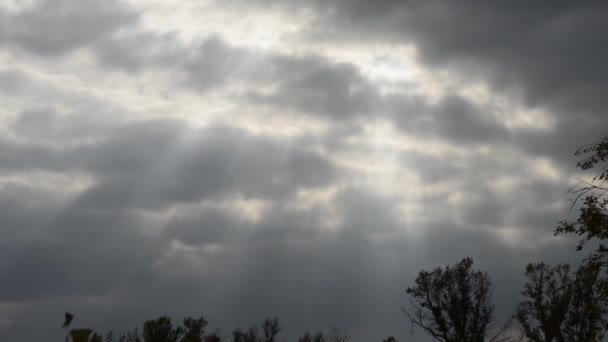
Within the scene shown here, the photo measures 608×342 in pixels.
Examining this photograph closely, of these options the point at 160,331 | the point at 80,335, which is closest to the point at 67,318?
the point at 80,335

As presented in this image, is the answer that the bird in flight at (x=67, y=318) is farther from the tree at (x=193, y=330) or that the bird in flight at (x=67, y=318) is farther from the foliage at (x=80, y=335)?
the tree at (x=193, y=330)

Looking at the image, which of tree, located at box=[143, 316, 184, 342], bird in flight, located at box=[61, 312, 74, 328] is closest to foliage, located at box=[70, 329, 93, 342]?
bird in flight, located at box=[61, 312, 74, 328]

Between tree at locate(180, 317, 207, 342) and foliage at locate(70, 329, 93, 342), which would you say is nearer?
foliage at locate(70, 329, 93, 342)

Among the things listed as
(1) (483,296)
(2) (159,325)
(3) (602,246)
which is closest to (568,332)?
(1) (483,296)

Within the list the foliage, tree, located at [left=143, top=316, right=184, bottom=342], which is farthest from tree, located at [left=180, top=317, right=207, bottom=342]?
the foliage

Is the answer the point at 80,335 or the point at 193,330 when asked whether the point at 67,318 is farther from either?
the point at 193,330

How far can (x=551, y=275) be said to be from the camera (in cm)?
5016

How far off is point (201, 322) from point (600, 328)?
38256 millimetres

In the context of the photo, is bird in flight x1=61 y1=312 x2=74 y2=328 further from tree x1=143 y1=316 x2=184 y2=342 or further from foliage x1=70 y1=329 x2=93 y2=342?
tree x1=143 y1=316 x2=184 y2=342

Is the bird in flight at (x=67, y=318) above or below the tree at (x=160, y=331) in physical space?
below

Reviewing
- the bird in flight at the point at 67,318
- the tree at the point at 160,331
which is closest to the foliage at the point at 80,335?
the bird in flight at the point at 67,318

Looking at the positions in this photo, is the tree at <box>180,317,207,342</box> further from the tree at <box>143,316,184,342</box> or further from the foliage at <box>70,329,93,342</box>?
the foliage at <box>70,329,93,342</box>

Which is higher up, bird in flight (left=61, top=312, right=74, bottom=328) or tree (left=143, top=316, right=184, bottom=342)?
tree (left=143, top=316, right=184, bottom=342)

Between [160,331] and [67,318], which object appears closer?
[67,318]
